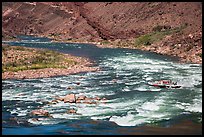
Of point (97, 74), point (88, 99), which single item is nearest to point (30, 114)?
point (88, 99)

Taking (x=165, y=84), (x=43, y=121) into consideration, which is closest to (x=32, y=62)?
(x=165, y=84)

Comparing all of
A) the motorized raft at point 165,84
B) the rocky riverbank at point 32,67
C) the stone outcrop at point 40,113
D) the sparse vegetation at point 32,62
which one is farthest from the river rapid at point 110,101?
the sparse vegetation at point 32,62

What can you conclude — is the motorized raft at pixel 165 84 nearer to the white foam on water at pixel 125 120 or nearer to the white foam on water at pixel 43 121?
the white foam on water at pixel 125 120

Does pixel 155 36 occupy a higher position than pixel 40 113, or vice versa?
pixel 155 36

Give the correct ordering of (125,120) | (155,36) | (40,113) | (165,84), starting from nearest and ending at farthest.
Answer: (125,120) < (40,113) < (165,84) < (155,36)

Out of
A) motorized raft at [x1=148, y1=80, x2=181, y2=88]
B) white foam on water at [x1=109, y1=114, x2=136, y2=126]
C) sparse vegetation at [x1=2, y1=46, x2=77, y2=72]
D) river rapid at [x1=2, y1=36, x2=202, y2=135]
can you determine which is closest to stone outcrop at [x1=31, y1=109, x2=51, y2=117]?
river rapid at [x1=2, y1=36, x2=202, y2=135]

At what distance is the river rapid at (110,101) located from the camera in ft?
82.9

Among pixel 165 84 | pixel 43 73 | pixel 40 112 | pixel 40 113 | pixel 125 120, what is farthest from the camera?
pixel 43 73

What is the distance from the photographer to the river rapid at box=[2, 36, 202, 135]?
2528 cm

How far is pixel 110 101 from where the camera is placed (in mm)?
31516

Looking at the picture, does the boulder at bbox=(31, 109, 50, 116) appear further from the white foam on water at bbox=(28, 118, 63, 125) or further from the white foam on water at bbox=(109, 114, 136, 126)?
the white foam on water at bbox=(109, 114, 136, 126)

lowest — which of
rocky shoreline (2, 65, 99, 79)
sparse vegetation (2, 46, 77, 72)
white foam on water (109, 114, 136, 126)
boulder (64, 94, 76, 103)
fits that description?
white foam on water (109, 114, 136, 126)

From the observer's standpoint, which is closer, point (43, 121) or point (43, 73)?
point (43, 121)

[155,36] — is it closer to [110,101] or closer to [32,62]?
[32,62]
